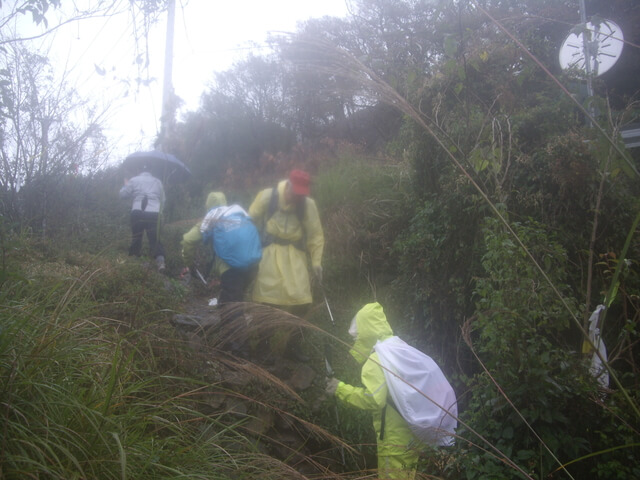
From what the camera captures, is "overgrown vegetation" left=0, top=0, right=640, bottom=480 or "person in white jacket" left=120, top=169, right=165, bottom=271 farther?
"person in white jacket" left=120, top=169, right=165, bottom=271

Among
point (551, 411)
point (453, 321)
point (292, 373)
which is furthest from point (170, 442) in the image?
point (453, 321)

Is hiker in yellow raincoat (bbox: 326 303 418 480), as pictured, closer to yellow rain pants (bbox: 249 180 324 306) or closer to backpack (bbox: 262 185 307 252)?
yellow rain pants (bbox: 249 180 324 306)

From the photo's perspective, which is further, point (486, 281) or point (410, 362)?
point (410, 362)

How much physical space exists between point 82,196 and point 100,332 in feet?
15.9

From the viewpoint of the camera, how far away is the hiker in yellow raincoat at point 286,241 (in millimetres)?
4496

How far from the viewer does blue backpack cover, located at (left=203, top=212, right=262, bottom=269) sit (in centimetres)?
443

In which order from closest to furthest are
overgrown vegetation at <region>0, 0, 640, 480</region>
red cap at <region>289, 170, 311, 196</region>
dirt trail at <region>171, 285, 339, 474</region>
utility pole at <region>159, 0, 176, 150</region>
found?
overgrown vegetation at <region>0, 0, 640, 480</region>, dirt trail at <region>171, 285, 339, 474</region>, utility pole at <region>159, 0, 176, 150</region>, red cap at <region>289, 170, 311, 196</region>

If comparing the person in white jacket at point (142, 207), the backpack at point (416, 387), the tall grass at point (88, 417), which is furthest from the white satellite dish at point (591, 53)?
the person in white jacket at point (142, 207)

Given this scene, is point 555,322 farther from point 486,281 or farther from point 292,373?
point 292,373

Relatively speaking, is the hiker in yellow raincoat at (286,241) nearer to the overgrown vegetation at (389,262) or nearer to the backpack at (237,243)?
the backpack at (237,243)

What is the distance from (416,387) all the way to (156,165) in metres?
4.77

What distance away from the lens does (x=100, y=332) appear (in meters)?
2.32

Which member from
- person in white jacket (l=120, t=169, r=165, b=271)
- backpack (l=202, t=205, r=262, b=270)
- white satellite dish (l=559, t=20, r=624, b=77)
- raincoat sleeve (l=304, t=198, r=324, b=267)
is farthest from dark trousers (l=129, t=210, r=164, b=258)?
white satellite dish (l=559, t=20, r=624, b=77)

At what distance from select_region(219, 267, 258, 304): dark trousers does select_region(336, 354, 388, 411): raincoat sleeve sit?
164 centimetres
